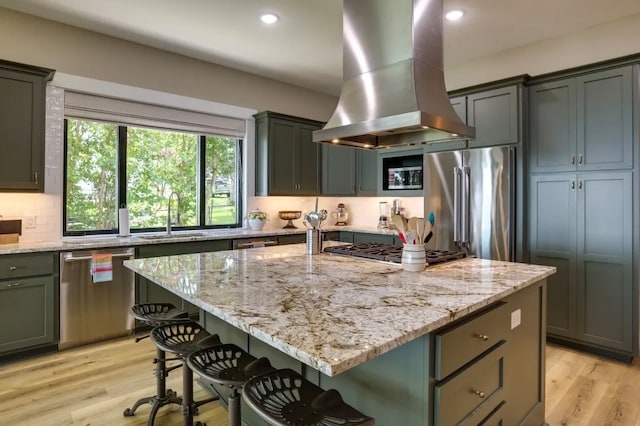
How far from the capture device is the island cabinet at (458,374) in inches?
50.6

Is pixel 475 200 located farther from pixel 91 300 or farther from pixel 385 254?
pixel 91 300

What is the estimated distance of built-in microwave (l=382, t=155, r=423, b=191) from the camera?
448cm

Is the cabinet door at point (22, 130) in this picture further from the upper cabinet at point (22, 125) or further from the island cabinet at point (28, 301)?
the island cabinet at point (28, 301)

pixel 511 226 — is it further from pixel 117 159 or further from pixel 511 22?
pixel 117 159

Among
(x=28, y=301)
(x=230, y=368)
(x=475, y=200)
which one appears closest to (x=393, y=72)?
(x=230, y=368)

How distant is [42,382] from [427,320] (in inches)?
113

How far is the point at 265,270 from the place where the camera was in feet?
6.84

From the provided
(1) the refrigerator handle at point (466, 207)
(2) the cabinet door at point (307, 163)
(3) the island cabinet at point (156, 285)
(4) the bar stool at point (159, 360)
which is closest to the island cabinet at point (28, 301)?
(3) the island cabinet at point (156, 285)

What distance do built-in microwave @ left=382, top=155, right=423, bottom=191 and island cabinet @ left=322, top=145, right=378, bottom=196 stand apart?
39cm

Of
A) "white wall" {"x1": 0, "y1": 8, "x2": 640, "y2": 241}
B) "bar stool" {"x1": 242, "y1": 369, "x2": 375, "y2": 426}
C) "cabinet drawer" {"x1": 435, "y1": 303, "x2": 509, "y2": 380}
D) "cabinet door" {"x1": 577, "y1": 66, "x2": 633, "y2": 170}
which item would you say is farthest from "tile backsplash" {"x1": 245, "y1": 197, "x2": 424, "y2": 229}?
"bar stool" {"x1": 242, "y1": 369, "x2": 375, "y2": 426}

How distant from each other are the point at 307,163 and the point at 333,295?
3.67 meters

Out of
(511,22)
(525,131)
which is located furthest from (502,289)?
(511,22)

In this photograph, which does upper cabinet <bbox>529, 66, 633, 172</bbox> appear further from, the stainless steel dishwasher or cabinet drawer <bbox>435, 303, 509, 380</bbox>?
the stainless steel dishwasher

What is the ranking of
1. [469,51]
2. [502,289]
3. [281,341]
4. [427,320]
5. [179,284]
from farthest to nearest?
[469,51] < [179,284] < [502,289] < [427,320] < [281,341]
